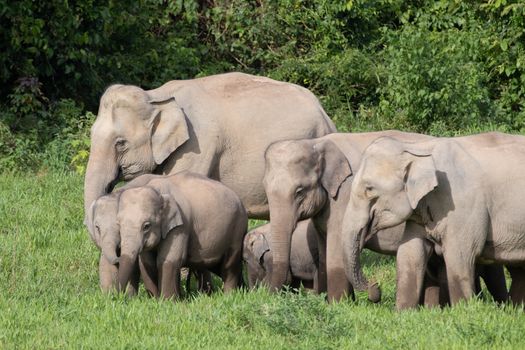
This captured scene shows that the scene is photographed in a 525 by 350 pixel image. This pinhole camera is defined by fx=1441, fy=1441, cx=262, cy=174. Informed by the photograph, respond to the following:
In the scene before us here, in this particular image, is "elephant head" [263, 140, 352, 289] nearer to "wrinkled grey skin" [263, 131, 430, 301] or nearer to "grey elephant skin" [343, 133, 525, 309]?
"wrinkled grey skin" [263, 131, 430, 301]

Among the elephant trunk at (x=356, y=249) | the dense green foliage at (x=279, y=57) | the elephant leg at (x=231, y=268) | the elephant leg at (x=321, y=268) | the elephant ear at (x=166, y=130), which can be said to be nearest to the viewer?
the elephant trunk at (x=356, y=249)

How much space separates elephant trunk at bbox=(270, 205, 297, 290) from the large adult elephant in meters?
1.29

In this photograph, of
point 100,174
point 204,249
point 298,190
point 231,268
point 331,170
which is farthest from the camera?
point 100,174

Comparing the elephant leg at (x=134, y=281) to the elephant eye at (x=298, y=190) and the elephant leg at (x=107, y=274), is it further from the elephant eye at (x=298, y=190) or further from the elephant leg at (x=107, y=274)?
the elephant eye at (x=298, y=190)

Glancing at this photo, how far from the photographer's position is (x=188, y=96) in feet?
36.5

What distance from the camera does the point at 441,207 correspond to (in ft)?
30.3

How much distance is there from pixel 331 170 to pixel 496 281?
145cm

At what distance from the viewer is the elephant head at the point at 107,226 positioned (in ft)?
31.7

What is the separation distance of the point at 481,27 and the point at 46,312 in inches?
398

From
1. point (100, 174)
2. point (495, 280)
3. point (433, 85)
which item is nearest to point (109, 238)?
point (100, 174)

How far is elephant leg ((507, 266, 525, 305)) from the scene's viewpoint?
9828 mm

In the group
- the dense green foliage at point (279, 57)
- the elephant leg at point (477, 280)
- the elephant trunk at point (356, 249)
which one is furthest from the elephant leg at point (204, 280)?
the dense green foliage at point (279, 57)

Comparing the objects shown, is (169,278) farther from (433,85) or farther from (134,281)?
(433,85)

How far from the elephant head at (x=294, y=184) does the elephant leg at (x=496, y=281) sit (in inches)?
50.3
